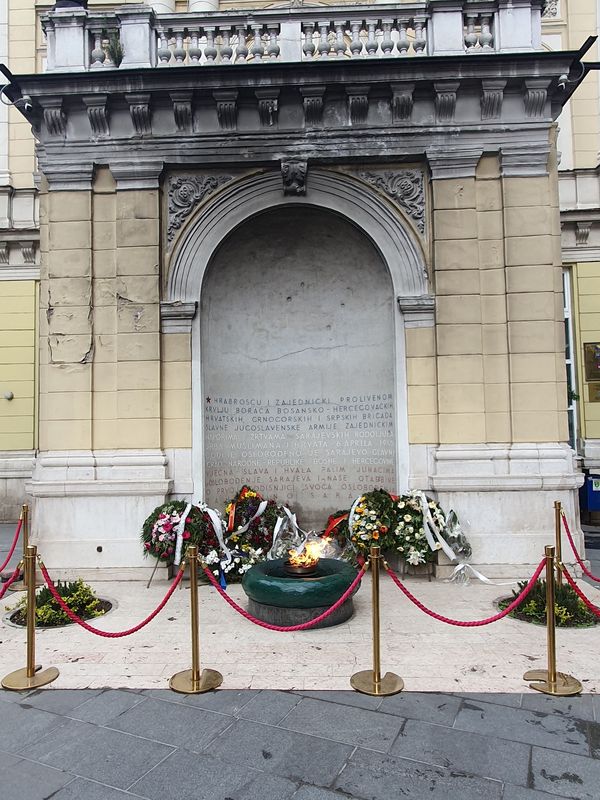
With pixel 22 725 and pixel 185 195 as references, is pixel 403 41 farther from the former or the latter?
pixel 22 725

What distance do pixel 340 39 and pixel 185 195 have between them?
3.53 m

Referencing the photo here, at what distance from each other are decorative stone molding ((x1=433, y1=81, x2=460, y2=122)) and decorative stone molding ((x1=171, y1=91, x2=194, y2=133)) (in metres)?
3.84

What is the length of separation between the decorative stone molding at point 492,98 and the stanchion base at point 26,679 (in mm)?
9564

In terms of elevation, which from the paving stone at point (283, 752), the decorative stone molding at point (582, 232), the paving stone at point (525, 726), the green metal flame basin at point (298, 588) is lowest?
the paving stone at point (525, 726)

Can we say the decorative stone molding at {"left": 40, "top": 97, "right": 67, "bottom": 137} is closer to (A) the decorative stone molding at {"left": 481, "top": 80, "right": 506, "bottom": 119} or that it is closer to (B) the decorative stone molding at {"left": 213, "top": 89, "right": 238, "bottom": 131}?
(B) the decorative stone molding at {"left": 213, "top": 89, "right": 238, "bottom": 131}

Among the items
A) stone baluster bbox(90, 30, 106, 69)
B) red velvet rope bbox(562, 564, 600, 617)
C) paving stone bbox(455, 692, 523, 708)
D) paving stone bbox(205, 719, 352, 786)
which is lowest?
paving stone bbox(455, 692, 523, 708)

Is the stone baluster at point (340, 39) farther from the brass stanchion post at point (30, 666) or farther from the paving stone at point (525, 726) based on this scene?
the paving stone at point (525, 726)


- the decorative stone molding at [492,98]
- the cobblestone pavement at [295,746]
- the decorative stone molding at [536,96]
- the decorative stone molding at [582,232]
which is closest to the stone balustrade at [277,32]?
the decorative stone molding at [492,98]

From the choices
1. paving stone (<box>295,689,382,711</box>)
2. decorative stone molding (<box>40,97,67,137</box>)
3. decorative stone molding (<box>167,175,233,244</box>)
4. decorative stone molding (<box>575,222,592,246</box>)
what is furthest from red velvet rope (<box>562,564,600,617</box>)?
decorative stone molding (<box>575,222,592,246</box>)

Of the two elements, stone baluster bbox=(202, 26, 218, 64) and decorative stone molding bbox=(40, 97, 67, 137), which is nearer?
decorative stone molding bbox=(40, 97, 67, 137)

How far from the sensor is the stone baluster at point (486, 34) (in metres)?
9.33

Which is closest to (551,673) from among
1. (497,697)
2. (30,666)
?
(497,697)

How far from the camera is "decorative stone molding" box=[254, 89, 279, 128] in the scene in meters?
9.12

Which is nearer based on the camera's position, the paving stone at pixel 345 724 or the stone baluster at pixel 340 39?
the paving stone at pixel 345 724
